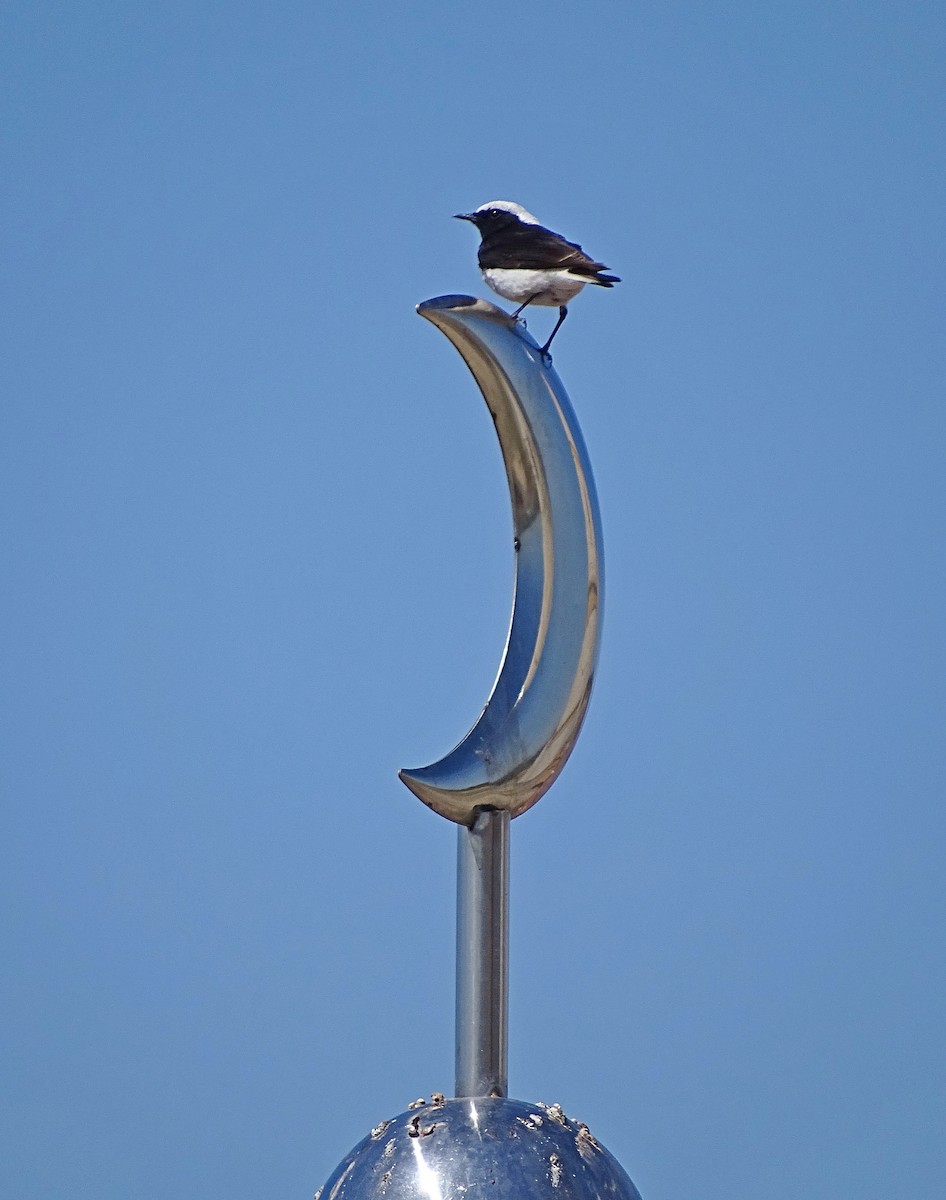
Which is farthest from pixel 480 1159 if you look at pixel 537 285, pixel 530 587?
pixel 537 285

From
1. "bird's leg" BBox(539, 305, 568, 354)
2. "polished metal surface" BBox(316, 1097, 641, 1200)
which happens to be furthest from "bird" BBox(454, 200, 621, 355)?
"polished metal surface" BBox(316, 1097, 641, 1200)

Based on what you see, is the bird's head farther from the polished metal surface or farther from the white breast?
the polished metal surface

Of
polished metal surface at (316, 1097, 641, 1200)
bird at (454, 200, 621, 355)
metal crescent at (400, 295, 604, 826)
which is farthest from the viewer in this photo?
bird at (454, 200, 621, 355)

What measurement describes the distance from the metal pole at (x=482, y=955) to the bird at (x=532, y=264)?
7.38 feet

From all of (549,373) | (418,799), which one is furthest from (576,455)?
(418,799)

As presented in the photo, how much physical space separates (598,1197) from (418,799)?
1697mm

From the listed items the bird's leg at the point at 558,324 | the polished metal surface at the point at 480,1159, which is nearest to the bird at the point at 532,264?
the bird's leg at the point at 558,324

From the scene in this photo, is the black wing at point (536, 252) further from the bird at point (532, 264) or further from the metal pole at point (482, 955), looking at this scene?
the metal pole at point (482, 955)

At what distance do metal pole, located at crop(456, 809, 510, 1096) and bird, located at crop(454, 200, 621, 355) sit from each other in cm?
225

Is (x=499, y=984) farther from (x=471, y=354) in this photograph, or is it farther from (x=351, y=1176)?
(x=471, y=354)

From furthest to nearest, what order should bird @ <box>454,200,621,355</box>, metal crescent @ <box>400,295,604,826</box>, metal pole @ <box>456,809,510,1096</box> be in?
bird @ <box>454,200,621,355</box> < metal crescent @ <box>400,295,604,826</box> < metal pole @ <box>456,809,510,1096</box>

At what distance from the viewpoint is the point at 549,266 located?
9.02 metres

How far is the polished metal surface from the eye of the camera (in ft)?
23.3

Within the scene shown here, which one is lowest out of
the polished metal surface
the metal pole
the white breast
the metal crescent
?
the polished metal surface
